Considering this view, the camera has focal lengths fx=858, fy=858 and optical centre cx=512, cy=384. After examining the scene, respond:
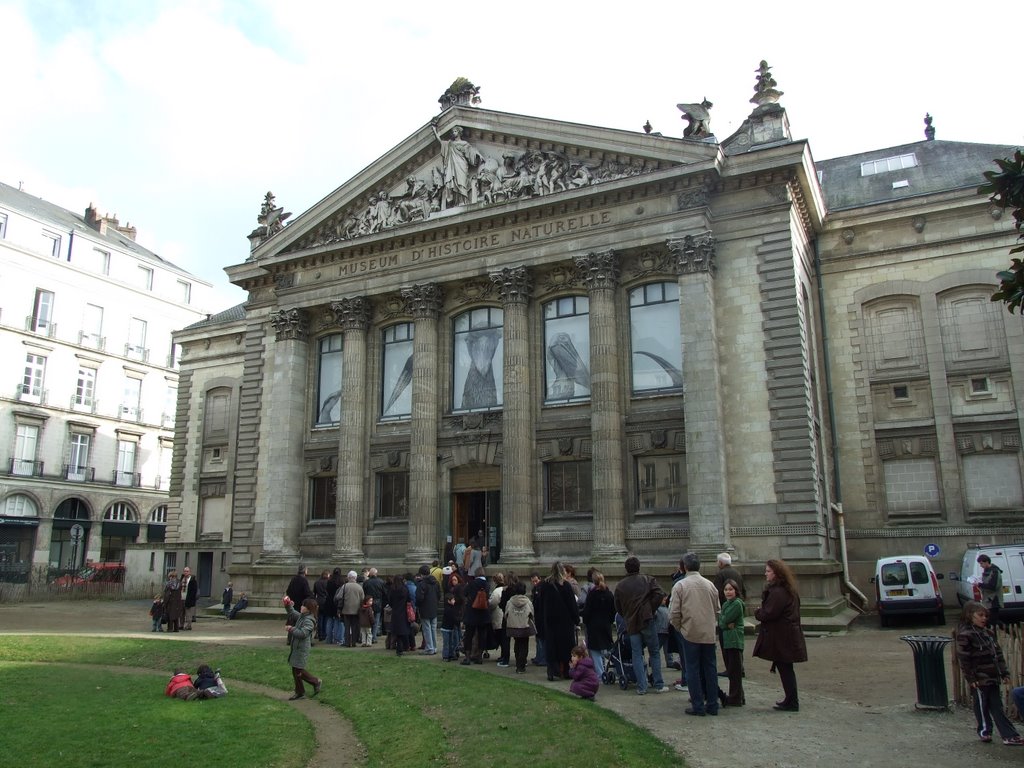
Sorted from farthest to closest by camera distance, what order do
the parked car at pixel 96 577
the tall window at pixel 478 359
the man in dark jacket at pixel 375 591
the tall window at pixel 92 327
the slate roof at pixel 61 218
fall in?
the tall window at pixel 92 327
the slate roof at pixel 61 218
the parked car at pixel 96 577
the tall window at pixel 478 359
the man in dark jacket at pixel 375 591

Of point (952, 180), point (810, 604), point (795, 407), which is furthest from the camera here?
point (952, 180)

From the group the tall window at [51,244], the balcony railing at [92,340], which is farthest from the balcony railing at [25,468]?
the tall window at [51,244]

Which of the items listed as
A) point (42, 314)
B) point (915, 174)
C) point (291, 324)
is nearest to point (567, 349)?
point (291, 324)

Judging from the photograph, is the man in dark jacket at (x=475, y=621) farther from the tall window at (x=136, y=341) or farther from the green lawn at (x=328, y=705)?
the tall window at (x=136, y=341)

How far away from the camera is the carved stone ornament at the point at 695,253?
86.9 feet

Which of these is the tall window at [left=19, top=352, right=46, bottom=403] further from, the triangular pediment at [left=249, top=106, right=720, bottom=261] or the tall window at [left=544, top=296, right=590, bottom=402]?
the tall window at [left=544, top=296, right=590, bottom=402]

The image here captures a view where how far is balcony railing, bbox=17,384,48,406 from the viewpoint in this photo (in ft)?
168

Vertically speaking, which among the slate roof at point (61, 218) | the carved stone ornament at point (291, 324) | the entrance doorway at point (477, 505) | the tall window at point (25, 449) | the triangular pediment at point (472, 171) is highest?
the slate roof at point (61, 218)

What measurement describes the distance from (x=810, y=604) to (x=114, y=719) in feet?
58.7

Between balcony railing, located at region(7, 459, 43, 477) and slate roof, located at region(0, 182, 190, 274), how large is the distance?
15.1 metres

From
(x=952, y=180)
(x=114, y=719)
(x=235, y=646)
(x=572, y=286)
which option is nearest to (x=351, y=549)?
(x=235, y=646)

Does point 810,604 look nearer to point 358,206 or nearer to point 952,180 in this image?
point 952,180

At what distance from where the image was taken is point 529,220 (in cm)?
2952

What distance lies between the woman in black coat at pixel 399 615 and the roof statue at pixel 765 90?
19.3m
